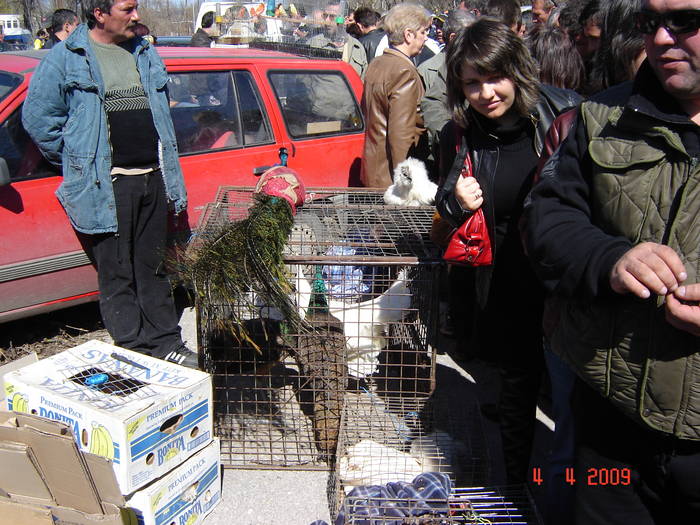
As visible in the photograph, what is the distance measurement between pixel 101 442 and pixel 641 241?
1976 millimetres

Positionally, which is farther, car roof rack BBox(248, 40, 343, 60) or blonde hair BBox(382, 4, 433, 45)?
car roof rack BBox(248, 40, 343, 60)

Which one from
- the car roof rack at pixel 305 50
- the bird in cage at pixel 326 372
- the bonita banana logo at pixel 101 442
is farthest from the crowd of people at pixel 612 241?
the car roof rack at pixel 305 50

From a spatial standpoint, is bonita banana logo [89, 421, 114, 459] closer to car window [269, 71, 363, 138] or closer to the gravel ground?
the gravel ground

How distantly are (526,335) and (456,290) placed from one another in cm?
57

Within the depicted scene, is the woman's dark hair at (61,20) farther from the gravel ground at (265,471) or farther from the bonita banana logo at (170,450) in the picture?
the bonita banana logo at (170,450)

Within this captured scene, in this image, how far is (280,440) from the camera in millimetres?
3039

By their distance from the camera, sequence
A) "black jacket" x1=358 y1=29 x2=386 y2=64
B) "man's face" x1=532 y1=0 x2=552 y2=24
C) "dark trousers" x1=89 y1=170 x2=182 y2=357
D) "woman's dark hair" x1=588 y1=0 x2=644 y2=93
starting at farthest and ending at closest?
"black jacket" x1=358 y1=29 x2=386 y2=64 < "man's face" x1=532 y1=0 x2=552 y2=24 < "dark trousers" x1=89 y1=170 x2=182 y2=357 < "woman's dark hair" x1=588 y1=0 x2=644 y2=93

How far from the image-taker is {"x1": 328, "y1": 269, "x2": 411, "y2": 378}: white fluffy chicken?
2.93 meters

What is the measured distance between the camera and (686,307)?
1.29m

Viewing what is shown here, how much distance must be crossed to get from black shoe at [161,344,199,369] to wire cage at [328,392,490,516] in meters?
1.15

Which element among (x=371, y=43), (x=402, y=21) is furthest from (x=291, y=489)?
(x=371, y=43)

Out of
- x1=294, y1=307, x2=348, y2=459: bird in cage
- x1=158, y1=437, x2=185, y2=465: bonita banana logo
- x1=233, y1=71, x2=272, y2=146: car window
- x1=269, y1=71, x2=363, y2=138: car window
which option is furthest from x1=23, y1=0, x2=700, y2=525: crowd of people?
x1=158, y1=437, x2=185, y2=465: bonita banana logo

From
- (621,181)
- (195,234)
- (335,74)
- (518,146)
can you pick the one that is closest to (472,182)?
(518,146)

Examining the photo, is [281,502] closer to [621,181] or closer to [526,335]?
[526,335]
